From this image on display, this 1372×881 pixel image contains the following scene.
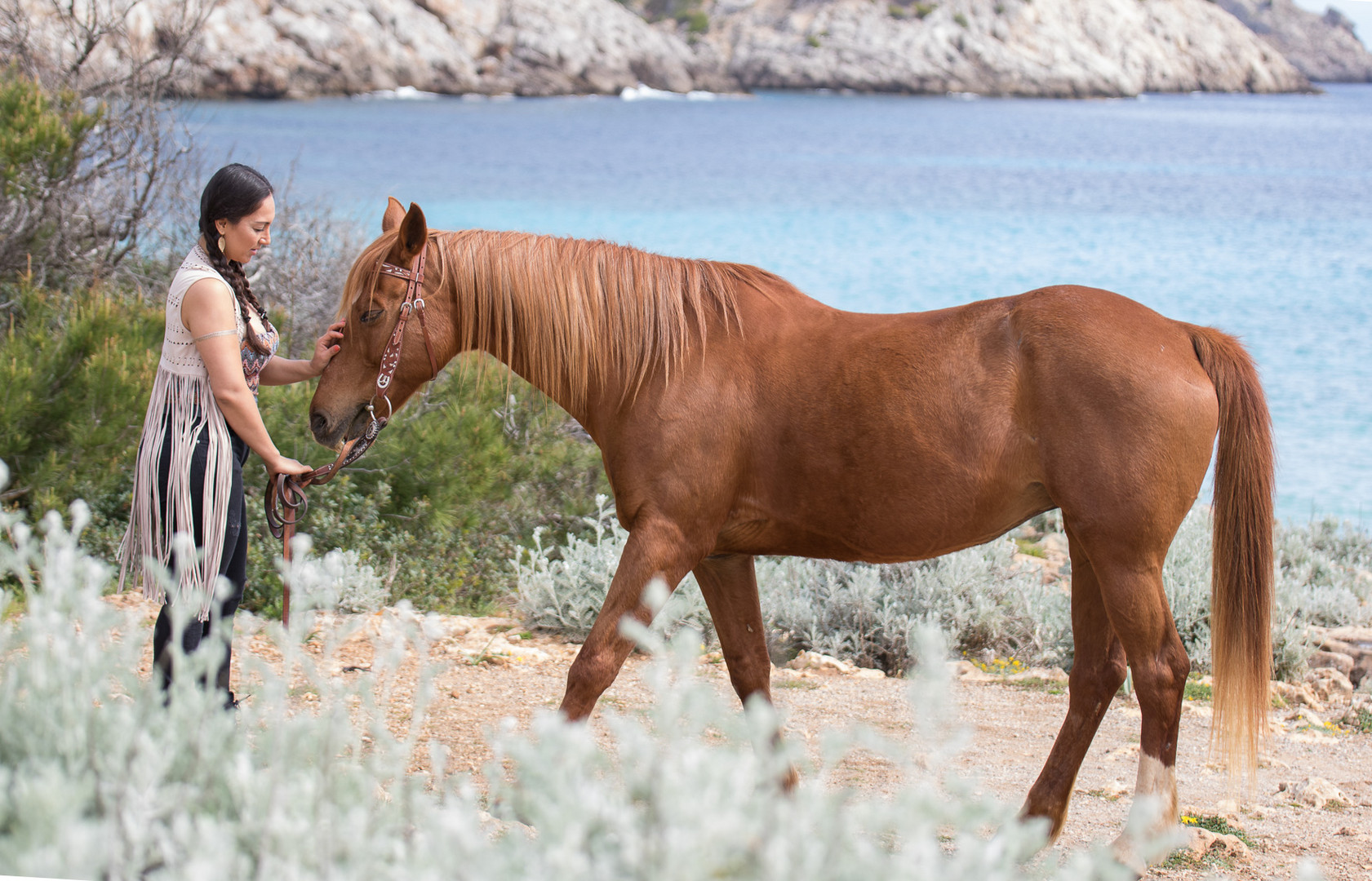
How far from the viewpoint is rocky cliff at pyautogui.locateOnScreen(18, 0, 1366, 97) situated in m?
47.7

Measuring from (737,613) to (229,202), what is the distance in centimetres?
183

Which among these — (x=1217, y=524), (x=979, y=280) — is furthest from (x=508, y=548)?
(x=979, y=280)

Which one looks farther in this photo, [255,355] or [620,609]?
[255,355]

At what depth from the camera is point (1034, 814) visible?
3051mm

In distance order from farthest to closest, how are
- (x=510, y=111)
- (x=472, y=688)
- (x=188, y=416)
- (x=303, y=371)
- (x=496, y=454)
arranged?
(x=510, y=111) → (x=496, y=454) → (x=472, y=688) → (x=303, y=371) → (x=188, y=416)

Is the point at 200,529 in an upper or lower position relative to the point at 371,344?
lower

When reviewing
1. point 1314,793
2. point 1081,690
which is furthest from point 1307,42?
point 1081,690

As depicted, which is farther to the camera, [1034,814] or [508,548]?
[508,548]

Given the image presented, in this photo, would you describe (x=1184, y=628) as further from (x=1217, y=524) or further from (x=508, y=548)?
(x=508, y=548)

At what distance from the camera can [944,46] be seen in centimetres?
7044

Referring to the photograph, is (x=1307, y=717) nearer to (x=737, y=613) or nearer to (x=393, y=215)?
(x=737, y=613)

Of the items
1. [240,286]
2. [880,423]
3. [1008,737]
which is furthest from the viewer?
[1008,737]

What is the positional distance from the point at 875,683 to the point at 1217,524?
1960 mm

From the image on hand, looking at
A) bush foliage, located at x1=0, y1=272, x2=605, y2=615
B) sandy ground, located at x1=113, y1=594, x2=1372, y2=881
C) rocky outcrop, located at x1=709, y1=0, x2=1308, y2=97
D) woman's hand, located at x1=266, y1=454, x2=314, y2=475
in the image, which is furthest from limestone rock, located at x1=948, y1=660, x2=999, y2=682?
rocky outcrop, located at x1=709, y1=0, x2=1308, y2=97
